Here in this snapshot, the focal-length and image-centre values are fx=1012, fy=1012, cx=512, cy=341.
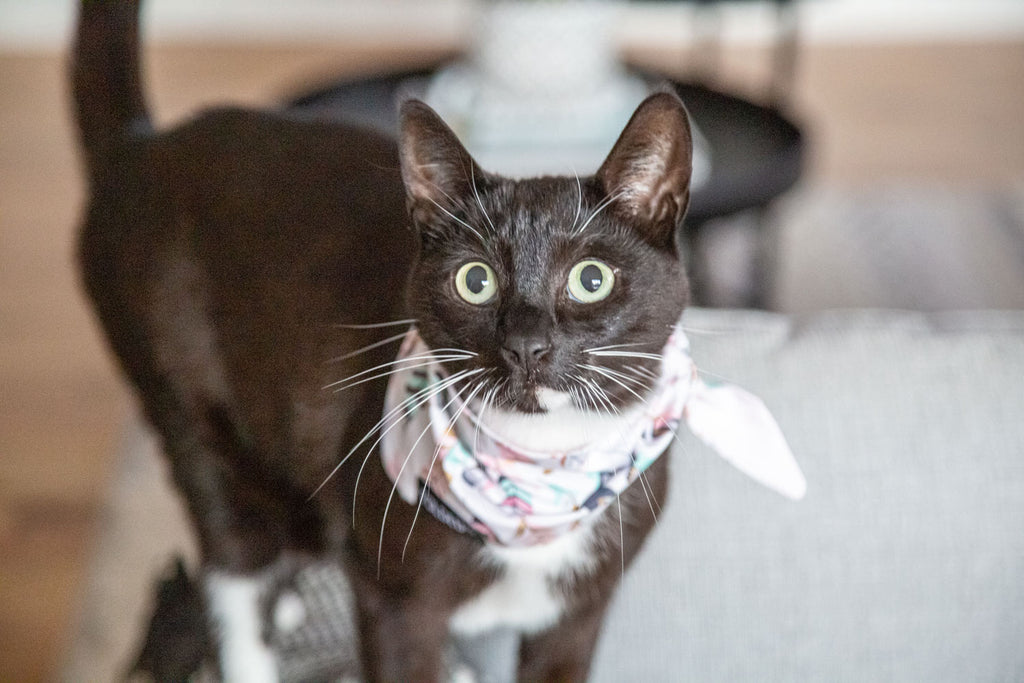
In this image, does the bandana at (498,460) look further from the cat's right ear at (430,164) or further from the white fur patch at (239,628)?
the white fur patch at (239,628)

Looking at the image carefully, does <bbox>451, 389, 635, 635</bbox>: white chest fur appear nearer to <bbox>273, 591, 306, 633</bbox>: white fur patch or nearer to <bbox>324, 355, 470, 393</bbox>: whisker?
<bbox>324, 355, 470, 393</bbox>: whisker

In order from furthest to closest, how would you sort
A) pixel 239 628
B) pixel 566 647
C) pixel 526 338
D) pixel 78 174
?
pixel 78 174 < pixel 239 628 < pixel 566 647 < pixel 526 338

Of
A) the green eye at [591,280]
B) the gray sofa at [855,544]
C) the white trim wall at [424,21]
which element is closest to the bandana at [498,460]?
the green eye at [591,280]

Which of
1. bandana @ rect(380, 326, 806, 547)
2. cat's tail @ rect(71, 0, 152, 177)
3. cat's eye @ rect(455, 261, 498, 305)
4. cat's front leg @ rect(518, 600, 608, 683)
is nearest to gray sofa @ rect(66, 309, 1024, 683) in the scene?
cat's front leg @ rect(518, 600, 608, 683)

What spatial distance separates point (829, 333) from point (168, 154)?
741 millimetres

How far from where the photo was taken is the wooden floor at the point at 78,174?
1.79 metres

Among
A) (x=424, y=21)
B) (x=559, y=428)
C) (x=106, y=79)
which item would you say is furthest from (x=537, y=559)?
(x=424, y=21)

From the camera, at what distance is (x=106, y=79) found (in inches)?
42.8

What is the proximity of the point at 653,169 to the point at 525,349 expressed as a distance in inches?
7.3

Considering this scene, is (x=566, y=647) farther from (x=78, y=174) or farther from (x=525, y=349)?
(x=78, y=174)

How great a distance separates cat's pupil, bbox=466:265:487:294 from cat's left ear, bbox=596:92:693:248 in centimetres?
12

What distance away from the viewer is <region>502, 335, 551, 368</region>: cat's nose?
2.44 ft

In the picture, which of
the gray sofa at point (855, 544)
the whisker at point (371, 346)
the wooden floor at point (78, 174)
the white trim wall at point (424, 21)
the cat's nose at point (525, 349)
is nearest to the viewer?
the cat's nose at point (525, 349)

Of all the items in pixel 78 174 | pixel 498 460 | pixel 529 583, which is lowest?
pixel 78 174
